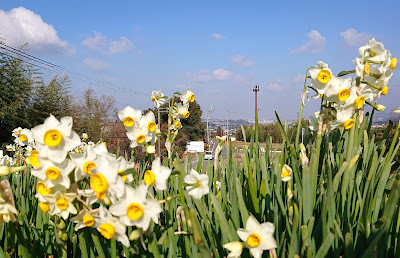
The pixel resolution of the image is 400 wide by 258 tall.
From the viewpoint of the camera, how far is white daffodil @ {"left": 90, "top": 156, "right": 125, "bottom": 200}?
539 millimetres

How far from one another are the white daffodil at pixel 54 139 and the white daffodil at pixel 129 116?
1.52 ft

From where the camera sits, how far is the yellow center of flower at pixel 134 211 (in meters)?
0.55

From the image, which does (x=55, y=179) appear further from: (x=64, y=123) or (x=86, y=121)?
(x=86, y=121)

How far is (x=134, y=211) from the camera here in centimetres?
55

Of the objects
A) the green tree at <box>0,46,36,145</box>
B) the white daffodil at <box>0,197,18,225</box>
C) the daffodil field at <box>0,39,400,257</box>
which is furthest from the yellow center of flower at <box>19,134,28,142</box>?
the green tree at <box>0,46,36,145</box>

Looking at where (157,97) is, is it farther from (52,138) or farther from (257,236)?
(257,236)

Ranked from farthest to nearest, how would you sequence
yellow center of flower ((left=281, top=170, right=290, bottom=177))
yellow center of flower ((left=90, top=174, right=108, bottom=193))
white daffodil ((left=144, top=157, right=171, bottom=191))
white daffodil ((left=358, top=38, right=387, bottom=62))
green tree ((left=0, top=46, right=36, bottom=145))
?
green tree ((left=0, top=46, right=36, bottom=145)) → white daffodil ((left=358, top=38, right=387, bottom=62)) → yellow center of flower ((left=281, top=170, right=290, bottom=177)) → white daffodil ((left=144, top=157, right=171, bottom=191)) → yellow center of flower ((left=90, top=174, right=108, bottom=193))

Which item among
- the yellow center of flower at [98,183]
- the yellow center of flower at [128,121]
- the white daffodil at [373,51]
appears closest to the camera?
the yellow center of flower at [98,183]

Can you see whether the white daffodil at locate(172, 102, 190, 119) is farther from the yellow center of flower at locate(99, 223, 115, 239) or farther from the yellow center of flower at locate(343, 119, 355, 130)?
the yellow center of flower at locate(99, 223, 115, 239)

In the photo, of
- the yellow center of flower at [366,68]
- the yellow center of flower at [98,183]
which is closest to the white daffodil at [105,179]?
the yellow center of flower at [98,183]

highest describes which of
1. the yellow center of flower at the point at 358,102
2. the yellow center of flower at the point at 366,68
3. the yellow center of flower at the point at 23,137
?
the yellow center of flower at the point at 366,68

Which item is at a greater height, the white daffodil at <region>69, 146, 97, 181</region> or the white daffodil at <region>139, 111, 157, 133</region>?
the white daffodil at <region>139, 111, 157, 133</region>

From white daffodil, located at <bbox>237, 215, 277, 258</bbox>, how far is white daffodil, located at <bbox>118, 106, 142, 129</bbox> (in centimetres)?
65

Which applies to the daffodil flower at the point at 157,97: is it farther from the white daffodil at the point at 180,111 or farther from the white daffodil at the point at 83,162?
the white daffodil at the point at 83,162
